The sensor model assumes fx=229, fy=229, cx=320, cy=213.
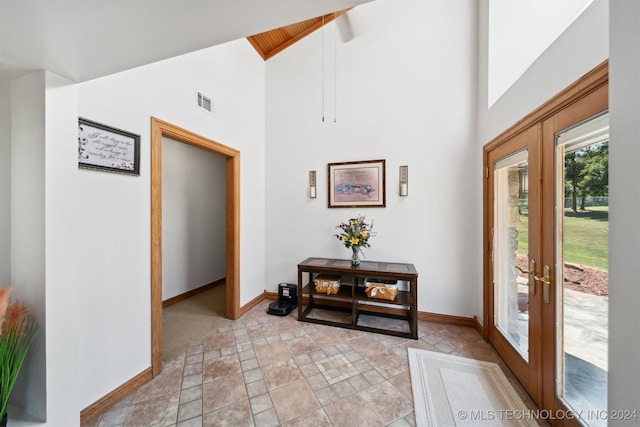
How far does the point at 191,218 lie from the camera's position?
383cm

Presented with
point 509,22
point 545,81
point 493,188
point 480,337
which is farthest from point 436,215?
point 509,22

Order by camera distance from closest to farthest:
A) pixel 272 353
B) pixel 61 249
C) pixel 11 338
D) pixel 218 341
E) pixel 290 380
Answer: pixel 11 338 → pixel 61 249 → pixel 290 380 → pixel 272 353 → pixel 218 341

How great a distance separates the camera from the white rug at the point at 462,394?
1.52 m

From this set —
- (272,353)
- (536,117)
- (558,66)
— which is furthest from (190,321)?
(558,66)

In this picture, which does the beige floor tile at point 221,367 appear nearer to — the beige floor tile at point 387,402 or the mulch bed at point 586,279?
the beige floor tile at point 387,402

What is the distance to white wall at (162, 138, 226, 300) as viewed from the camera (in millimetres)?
3430

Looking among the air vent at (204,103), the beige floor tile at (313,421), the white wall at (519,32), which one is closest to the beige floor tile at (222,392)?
the beige floor tile at (313,421)

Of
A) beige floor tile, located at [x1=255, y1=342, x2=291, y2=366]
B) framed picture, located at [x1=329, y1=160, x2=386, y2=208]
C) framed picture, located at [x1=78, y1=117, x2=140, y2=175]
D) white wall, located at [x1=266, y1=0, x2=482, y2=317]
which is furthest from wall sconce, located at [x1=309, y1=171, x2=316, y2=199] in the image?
framed picture, located at [x1=78, y1=117, x2=140, y2=175]

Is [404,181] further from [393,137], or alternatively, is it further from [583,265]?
[583,265]

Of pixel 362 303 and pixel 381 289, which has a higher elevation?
pixel 381 289

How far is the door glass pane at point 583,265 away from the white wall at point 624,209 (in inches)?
33.4

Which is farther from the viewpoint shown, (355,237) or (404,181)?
(404,181)

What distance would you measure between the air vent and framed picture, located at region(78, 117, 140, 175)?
0.81 meters

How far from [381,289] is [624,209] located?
7.51ft
